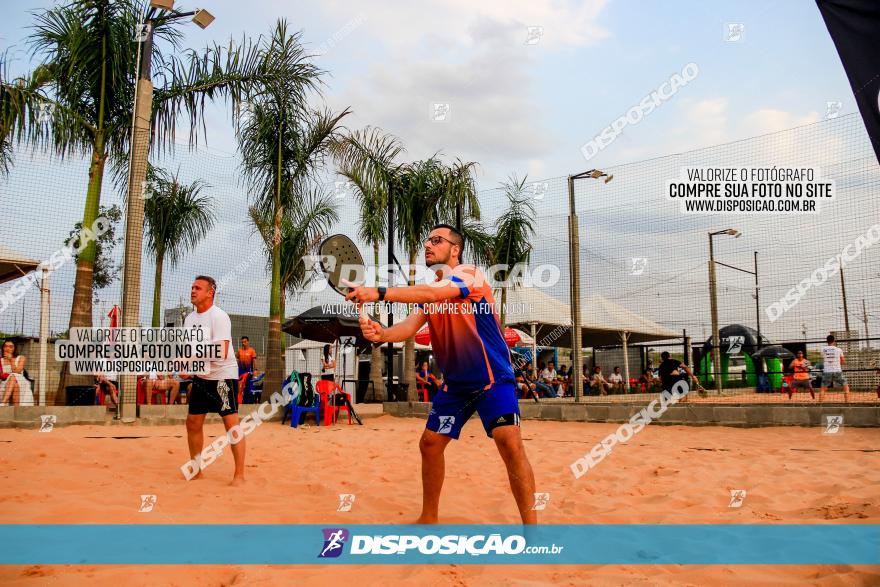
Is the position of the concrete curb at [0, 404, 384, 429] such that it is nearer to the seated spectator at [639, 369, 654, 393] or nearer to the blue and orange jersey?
the blue and orange jersey

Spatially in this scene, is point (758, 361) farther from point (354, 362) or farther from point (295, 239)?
point (295, 239)

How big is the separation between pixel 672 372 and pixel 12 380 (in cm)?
1142

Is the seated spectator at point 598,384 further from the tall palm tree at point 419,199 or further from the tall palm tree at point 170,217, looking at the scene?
the tall palm tree at point 170,217

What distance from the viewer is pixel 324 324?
15.0 m

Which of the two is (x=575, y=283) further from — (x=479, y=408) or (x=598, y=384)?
(x=479, y=408)

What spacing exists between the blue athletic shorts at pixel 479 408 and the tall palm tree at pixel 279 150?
29.1 ft

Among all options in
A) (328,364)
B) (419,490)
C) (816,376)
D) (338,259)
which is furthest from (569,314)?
(816,376)

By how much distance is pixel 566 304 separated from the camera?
40.9 feet

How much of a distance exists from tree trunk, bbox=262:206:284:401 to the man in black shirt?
7668 millimetres

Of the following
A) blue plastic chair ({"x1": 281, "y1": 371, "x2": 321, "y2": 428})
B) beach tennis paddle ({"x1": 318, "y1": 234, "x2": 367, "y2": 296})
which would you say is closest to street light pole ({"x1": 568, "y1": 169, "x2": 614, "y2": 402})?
blue plastic chair ({"x1": 281, "y1": 371, "x2": 321, "y2": 428})

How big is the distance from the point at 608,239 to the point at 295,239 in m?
11.2

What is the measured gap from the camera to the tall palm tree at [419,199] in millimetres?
13828

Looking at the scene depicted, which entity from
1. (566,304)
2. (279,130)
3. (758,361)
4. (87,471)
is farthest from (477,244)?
(87,471)

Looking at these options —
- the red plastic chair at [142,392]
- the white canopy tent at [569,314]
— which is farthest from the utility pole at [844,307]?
the red plastic chair at [142,392]
